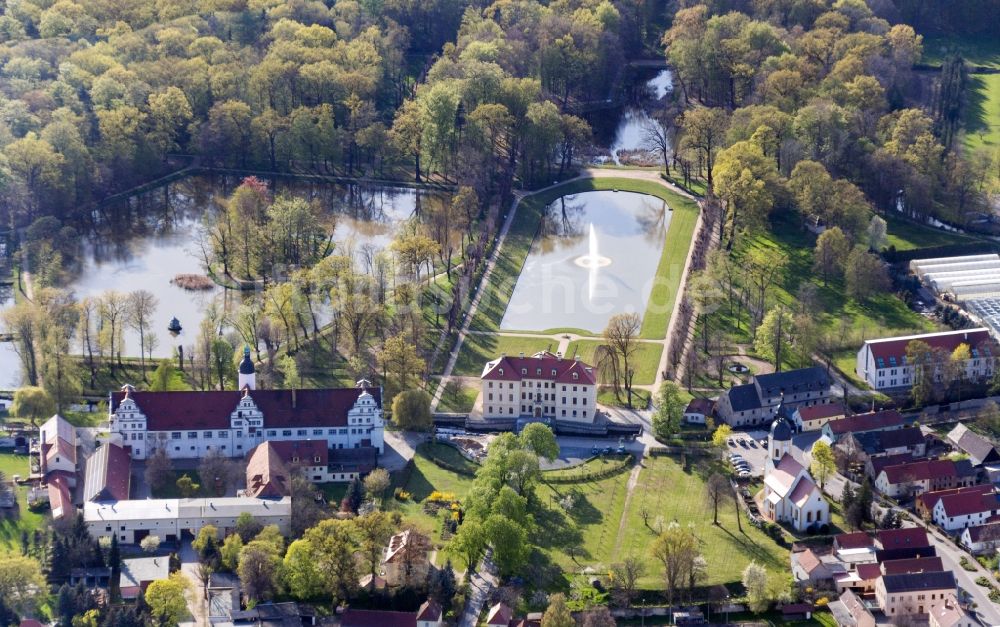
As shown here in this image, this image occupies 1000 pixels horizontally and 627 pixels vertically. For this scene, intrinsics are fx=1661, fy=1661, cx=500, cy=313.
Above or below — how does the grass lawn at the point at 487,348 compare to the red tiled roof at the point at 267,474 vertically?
above

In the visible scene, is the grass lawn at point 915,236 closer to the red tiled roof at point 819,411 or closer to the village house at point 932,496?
the red tiled roof at point 819,411

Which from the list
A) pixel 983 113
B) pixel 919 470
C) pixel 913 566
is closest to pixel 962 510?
pixel 919 470

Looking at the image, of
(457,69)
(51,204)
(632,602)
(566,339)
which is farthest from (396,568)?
(457,69)

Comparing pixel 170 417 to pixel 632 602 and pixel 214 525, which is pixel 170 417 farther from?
pixel 632 602

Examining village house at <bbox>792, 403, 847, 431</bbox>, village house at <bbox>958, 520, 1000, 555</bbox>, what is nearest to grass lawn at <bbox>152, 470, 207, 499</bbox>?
village house at <bbox>792, 403, 847, 431</bbox>

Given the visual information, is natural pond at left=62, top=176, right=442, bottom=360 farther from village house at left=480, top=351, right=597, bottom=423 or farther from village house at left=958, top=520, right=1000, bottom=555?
village house at left=958, top=520, right=1000, bottom=555

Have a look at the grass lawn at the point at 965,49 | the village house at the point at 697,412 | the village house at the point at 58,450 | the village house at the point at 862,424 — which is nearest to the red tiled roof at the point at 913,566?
the village house at the point at 862,424

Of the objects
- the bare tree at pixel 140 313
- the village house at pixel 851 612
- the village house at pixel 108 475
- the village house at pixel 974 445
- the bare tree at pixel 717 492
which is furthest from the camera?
the bare tree at pixel 140 313
